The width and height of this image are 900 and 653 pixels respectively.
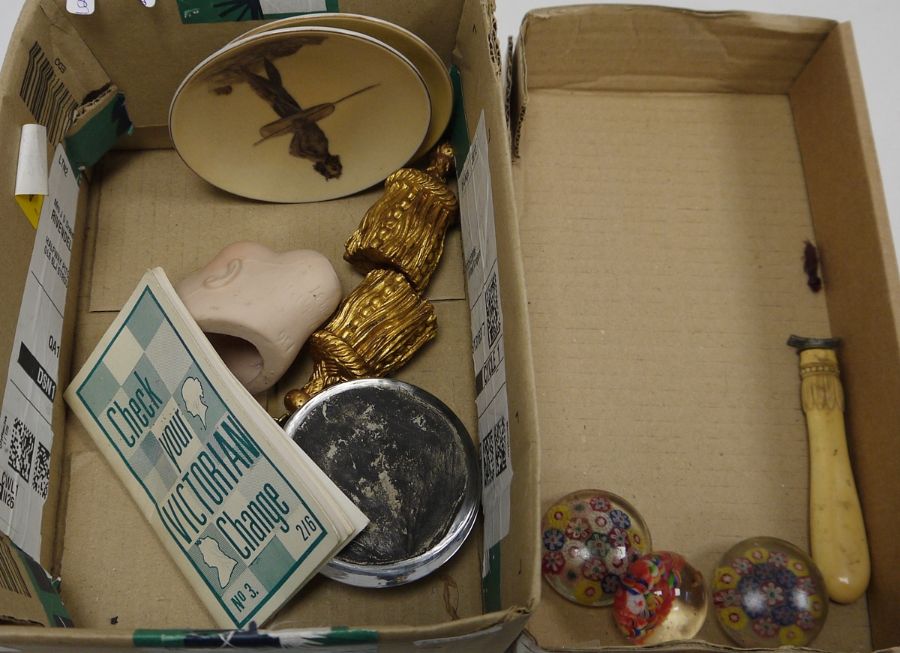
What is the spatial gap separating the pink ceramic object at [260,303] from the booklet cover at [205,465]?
39 millimetres

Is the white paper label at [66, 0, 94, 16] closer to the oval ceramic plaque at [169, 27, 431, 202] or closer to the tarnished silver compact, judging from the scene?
the oval ceramic plaque at [169, 27, 431, 202]

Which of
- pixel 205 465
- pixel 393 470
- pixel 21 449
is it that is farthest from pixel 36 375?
pixel 393 470

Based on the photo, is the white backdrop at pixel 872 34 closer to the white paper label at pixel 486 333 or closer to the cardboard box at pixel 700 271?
the cardboard box at pixel 700 271

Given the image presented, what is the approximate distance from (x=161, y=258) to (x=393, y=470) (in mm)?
335

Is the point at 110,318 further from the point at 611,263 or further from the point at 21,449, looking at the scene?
the point at 611,263

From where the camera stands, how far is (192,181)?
876 mm

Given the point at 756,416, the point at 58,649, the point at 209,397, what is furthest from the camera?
the point at 756,416

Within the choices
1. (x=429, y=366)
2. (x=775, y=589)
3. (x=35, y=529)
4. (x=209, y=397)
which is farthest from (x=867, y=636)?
(x=35, y=529)

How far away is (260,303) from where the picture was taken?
2.34 ft

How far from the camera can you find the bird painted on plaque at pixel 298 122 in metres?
0.77

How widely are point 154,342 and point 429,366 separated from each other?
251 millimetres

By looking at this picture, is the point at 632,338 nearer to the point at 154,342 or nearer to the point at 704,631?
the point at 704,631

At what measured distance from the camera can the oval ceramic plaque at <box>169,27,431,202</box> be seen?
0.74 meters

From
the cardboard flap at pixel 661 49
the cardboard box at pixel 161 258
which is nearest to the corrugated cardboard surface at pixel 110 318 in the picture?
the cardboard box at pixel 161 258
